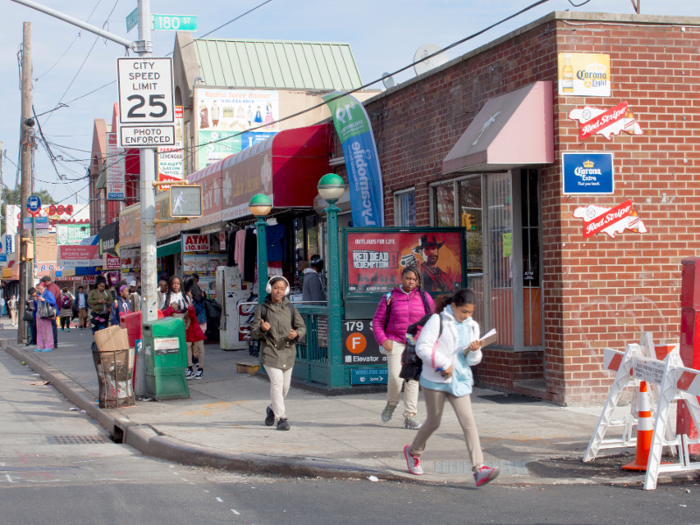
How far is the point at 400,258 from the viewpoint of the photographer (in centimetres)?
1088

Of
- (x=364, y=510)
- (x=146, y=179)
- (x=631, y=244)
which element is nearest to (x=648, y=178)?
(x=631, y=244)

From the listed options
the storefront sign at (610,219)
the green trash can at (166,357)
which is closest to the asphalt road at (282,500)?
the green trash can at (166,357)

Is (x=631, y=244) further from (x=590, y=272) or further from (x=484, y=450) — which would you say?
(x=484, y=450)

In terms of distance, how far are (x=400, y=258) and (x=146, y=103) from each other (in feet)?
13.5

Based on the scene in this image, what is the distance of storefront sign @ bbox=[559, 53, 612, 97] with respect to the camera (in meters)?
9.45

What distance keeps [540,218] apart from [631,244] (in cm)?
118

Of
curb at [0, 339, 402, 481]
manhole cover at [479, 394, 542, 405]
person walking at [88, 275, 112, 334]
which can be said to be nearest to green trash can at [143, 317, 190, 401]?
curb at [0, 339, 402, 481]

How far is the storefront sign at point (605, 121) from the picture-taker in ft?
31.2

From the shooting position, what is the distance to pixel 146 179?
36.2 ft

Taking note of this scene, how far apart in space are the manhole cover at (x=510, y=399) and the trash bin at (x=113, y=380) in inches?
188

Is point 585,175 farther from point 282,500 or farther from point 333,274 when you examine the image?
point 282,500

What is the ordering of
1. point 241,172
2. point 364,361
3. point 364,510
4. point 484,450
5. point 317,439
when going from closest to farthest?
point 364,510
point 484,450
point 317,439
point 364,361
point 241,172

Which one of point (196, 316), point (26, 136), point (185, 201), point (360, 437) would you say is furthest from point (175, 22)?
point (26, 136)

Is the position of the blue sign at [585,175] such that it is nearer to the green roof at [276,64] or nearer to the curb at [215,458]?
the curb at [215,458]
